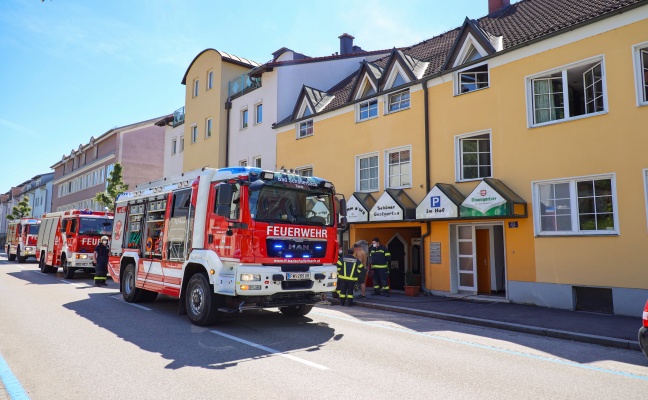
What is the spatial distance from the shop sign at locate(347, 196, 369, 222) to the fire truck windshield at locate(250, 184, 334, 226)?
22.0ft

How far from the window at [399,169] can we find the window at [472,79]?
2812 mm

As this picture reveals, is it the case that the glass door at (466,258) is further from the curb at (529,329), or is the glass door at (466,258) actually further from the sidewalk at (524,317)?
the curb at (529,329)

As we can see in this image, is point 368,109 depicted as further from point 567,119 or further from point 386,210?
point 567,119

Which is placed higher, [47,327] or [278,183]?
[278,183]

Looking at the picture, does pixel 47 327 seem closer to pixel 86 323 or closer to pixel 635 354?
pixel 86 323

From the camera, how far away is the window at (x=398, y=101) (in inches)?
648

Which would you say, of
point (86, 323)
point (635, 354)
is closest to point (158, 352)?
point (86, 323)

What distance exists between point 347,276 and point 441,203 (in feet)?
12.1

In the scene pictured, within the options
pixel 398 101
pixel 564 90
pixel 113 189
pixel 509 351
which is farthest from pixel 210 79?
pixel 509 351

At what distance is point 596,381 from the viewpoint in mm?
5707

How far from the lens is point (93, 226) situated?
62.6ft

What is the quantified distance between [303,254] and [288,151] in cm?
1333

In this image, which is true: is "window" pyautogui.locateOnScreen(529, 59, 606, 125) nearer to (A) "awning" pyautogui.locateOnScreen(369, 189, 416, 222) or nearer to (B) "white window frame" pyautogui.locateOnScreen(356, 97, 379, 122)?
(A) "awning" pyautogui.locateOnScreen(369, 189, 416, 222)

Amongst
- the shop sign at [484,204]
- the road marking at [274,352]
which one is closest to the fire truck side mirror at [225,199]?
the road marking at [274,352]
